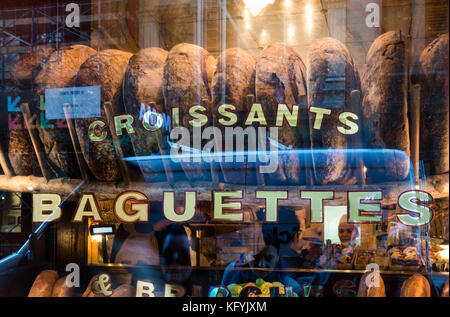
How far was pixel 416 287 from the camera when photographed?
2.50 meters

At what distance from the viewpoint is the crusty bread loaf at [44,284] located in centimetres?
284

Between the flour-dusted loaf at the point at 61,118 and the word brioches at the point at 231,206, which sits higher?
the flour-dusted loaf at the point at 61,118

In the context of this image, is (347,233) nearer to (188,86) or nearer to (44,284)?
(188,86)

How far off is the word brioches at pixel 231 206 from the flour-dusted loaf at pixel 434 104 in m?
0.26

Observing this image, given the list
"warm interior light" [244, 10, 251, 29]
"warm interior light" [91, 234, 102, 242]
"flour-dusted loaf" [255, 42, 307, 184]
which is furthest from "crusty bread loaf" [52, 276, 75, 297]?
"warm interior light" [244, 10, 251, 29]

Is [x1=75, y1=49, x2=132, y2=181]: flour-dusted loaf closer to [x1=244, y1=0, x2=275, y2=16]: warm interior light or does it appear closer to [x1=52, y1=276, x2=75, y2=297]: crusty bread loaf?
[x1=52, y1=276, x2=75, y2=297]: crusty bread loaf

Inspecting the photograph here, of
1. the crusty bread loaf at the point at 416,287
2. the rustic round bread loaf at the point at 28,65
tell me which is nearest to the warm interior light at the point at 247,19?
the rustic round bread loaf at the point at 28,65

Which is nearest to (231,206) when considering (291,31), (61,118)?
(61,118)

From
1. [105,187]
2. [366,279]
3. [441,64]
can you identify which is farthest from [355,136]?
[105,187]

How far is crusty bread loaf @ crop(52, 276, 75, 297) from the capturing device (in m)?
2.88

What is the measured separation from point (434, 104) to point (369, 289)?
4.35 ft

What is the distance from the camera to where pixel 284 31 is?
11.8ft

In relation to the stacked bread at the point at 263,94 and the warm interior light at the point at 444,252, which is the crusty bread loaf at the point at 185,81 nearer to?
the stacked bread at the point at 263,94
